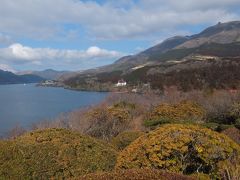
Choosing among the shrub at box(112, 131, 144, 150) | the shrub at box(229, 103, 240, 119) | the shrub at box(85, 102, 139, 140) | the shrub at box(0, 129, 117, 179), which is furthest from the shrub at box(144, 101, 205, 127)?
the shrub at box(0, 129, 117, 179)

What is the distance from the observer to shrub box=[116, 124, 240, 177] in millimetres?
9250

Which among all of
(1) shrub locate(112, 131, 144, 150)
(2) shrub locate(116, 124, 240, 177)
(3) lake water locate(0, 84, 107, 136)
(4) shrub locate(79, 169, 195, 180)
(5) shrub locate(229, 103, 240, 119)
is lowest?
(3) lake water locate(0, 84, 107, 136)

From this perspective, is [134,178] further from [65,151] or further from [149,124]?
[149,124]

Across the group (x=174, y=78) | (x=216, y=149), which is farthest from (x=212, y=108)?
(x=174, y=78)

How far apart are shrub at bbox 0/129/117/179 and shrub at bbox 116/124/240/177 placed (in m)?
0.58

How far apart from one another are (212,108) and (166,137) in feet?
85.3

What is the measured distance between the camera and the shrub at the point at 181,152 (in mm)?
9250

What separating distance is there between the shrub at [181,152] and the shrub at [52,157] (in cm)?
58

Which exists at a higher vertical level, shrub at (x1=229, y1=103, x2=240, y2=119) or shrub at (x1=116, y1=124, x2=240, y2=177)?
shrub at (x1=116, y1=124, x2=240, y2=177)

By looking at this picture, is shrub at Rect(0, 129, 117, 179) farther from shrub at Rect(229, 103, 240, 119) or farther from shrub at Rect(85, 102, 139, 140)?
shrub at Rect(229, 103, 240, 119)

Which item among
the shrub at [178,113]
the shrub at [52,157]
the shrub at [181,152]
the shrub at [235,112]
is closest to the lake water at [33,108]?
the shrub at [178,113]

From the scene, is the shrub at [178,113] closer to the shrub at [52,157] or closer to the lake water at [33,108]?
the shrub at [52,157]

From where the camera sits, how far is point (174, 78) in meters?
83.5

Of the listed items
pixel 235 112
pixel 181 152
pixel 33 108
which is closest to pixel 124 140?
pixel 181 152
